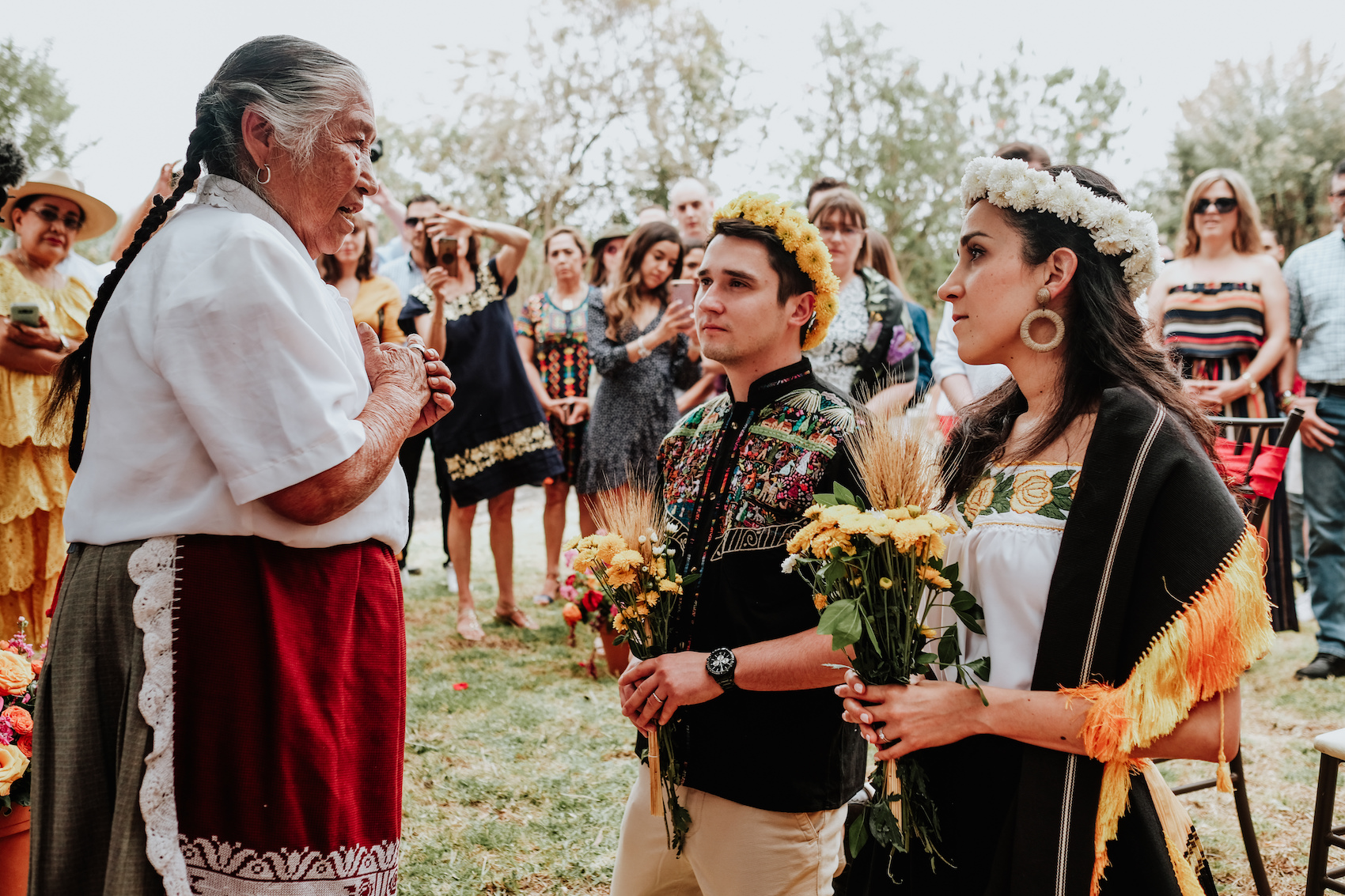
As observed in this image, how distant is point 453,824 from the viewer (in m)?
3.45

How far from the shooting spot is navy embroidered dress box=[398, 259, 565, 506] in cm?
580

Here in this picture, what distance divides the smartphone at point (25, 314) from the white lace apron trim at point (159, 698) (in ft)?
10.5

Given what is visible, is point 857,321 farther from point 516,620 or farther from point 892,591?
point 892,591

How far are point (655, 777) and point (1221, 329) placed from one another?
499cm

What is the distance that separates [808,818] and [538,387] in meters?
4.74

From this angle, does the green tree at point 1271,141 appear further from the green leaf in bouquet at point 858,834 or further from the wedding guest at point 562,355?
the green leaf in bouquet at point 858,834

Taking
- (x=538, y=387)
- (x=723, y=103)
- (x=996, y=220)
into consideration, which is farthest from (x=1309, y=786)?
(x=723, y=103)

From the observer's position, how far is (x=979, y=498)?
1808 millimetres

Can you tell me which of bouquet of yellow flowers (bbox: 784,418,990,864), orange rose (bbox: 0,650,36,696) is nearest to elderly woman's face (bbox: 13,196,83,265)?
orange rose (bbox: 0,650,36,696)

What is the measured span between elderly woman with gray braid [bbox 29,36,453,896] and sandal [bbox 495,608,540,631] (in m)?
4.44

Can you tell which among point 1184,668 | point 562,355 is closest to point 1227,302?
point 562,355

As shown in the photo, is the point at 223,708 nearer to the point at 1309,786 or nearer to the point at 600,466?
the point at 1309,786

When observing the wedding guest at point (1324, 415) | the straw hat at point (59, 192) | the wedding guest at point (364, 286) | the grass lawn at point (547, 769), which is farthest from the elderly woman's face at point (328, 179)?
the wedding guest at point (1324, 415)

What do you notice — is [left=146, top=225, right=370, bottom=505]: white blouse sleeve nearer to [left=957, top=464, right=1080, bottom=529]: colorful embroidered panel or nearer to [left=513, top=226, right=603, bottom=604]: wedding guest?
[left=957, top=464, right=1080, bottom=529]: colorful embroidered panel
